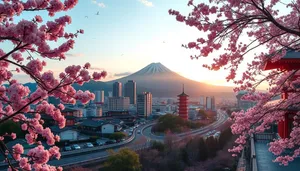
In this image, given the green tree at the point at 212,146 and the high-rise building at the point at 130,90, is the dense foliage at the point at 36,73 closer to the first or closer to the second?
the green tree at the point at 212,146

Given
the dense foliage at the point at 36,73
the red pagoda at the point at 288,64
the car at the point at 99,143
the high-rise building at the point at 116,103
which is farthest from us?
the high-rise building at the point at 116,103

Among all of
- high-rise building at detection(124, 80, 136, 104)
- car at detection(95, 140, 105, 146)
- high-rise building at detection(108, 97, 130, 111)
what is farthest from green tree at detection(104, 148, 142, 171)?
high-rise building at detection(124, 80, 136, 104)

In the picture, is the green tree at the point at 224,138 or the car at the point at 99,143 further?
the car at the point at 99,143

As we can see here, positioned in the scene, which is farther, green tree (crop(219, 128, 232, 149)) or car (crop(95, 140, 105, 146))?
car (crop(95, 140, 105, 146))

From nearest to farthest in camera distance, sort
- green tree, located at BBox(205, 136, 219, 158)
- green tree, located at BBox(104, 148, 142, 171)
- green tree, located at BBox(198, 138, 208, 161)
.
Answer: green tree, located at BBox(104, 148, 142, 171)
green tree, located at BBox(198, 138, 208, 161)
green tree, located at BBox(205, 136, 219, 158)

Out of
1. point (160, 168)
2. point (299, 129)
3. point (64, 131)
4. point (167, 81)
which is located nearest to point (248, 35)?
point (299, 129)

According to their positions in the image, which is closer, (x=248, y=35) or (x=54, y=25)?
(x=54, y=25)

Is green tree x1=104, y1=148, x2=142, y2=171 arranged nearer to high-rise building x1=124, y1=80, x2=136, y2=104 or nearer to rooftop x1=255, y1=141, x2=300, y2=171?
rooftop x1=255, y1=141, x2=300, y2=171

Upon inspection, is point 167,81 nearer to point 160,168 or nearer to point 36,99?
point 160,168

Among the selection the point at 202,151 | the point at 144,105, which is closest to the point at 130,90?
the point at 144,105

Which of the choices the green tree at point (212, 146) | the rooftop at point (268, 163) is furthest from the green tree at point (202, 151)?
the rooftop at point (268, 163)

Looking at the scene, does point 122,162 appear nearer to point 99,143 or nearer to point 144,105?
point 99,143
